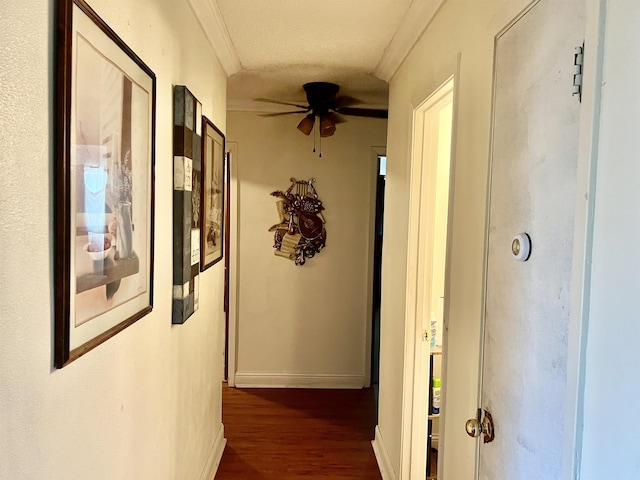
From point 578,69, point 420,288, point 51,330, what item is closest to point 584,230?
point 578,69

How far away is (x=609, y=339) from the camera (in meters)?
0.63

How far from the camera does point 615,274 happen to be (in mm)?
618

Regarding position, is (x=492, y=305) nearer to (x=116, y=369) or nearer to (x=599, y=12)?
(x=599, y=12)

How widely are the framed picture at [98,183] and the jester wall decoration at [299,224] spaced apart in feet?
7.77

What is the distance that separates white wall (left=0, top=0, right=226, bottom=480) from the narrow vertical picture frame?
4 cm

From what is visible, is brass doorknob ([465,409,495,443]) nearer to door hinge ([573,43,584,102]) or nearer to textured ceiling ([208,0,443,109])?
door hinge ([573,43,584,102])

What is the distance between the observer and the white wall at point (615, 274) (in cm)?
58

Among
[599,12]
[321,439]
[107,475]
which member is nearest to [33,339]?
[107,475]

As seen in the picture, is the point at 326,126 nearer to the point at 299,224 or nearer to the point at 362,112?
the point at 362,112

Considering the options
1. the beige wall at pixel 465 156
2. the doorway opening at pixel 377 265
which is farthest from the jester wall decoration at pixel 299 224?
the beige wall at pixel 465 156

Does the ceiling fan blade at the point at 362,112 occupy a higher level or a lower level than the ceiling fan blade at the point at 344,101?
lower

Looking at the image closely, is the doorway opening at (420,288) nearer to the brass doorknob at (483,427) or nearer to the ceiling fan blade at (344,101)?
the brass doorknob at (483,427)

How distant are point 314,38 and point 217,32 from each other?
0.49m

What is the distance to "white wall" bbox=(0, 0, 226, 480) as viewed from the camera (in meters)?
0.69
